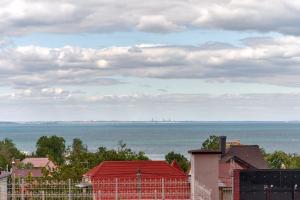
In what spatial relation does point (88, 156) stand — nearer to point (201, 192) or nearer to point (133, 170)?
→ point (133, 170)

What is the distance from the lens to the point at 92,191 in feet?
91.5

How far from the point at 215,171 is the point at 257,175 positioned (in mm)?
4837

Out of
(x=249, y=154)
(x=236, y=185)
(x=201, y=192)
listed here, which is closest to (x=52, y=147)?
(x=249, y=154)

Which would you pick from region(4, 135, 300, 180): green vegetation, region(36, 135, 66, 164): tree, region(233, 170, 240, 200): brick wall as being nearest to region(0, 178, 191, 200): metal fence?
region(233, 170, 240, 200): brick wall

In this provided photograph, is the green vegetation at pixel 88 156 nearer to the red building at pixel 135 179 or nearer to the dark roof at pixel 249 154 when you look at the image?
the red building at pixel 135 179

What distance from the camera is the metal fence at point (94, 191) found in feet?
76.9

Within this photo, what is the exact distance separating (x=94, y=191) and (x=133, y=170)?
652 centimetres

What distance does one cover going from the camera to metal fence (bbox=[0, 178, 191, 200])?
23.5 meters

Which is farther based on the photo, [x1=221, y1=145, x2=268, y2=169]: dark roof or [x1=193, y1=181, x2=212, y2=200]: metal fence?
[x1=221, y1=145, x2=268, y2=169]: dark roof

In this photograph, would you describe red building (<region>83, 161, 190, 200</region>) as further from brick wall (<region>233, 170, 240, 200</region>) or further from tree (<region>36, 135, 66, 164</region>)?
tree (<region>36, 135, 66, 164</region>)

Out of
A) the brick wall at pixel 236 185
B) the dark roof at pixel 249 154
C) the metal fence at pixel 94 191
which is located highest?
the dark roof at pixel 249 154

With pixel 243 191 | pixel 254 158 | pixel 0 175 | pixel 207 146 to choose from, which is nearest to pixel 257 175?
pixel 243 191

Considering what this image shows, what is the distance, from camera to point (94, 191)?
28094 millimetres

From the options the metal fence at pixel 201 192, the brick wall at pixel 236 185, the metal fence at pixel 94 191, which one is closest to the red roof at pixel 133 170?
the metal fence at pixel 94 191
